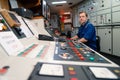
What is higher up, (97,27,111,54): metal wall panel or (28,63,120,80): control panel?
(28,63,120,80): control panel

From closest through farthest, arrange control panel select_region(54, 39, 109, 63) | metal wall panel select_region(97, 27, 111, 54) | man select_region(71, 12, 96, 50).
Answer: control panel select_region(54, 39, 109, 63) → man select_region(71, 12, 96, 50) → metal wall panel select_region(97, 27, 111, 54)

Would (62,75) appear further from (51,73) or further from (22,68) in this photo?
(22,68)

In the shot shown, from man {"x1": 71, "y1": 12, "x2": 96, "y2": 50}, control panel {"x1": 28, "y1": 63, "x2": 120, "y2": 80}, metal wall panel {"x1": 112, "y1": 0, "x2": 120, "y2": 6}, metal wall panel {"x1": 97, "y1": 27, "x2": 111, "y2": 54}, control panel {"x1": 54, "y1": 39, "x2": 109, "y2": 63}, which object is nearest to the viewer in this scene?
control panel {"x1": 28, "y1": 63, "x2": 120, "y2": 80}

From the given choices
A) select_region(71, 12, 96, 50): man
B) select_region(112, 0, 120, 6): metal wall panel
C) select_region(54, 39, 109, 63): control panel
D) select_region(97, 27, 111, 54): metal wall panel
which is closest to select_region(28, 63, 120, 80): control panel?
select_region(54, 39, 109, 63): control panel

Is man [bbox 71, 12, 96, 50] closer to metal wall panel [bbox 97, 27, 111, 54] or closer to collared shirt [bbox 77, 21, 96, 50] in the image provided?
collared shirt [bbox 77, 21, 96, 50]

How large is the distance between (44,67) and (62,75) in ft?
0.39

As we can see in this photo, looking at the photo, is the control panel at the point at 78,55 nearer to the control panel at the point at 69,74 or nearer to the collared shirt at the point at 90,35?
the control panel at the point at 69,74

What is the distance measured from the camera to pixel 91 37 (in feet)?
8.16

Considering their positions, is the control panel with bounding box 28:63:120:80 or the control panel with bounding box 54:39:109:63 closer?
the control panel with bounding box 28:63:120:80

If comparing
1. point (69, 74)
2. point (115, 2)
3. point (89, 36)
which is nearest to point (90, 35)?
point (89, 36)

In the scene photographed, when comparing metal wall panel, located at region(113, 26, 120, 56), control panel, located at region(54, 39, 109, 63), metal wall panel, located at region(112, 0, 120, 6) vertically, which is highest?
metal wall panel, located at region(112, 0, 120, 6)

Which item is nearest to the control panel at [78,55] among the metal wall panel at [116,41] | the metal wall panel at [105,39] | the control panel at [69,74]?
the control panel at [69,74]

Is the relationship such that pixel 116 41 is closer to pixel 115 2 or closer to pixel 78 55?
pixel 115 2

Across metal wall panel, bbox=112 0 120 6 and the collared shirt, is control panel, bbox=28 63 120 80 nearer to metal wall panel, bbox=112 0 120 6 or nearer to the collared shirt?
the collared shirt
